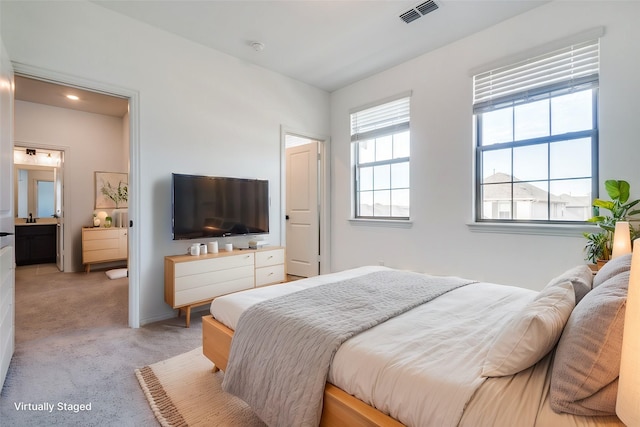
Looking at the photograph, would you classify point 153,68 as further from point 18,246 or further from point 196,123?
point 18,246

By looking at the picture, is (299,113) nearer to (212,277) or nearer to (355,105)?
(355,105)

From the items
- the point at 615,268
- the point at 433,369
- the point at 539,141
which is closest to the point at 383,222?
the point at 539,141

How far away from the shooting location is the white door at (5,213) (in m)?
1.84

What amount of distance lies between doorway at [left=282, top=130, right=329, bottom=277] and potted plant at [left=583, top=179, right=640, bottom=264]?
3.05 meters

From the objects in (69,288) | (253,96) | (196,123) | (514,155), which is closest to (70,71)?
(196,123)

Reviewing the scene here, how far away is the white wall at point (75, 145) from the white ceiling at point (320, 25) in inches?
132

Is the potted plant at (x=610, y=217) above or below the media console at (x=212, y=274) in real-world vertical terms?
above

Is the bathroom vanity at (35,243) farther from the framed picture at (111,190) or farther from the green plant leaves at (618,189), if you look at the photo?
the green plant leaves at (618,189)

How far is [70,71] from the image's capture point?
8.45 ft

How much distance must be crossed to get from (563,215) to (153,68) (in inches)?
162

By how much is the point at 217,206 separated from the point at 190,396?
1.96m

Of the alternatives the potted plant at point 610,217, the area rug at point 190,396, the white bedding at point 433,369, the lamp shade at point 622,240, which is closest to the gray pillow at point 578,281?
the white bedding at point 433,369

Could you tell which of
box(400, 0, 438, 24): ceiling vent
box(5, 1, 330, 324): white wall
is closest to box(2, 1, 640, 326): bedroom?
box(5, 1, 330, 324): white wall

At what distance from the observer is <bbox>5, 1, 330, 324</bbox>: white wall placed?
251 centimetres
